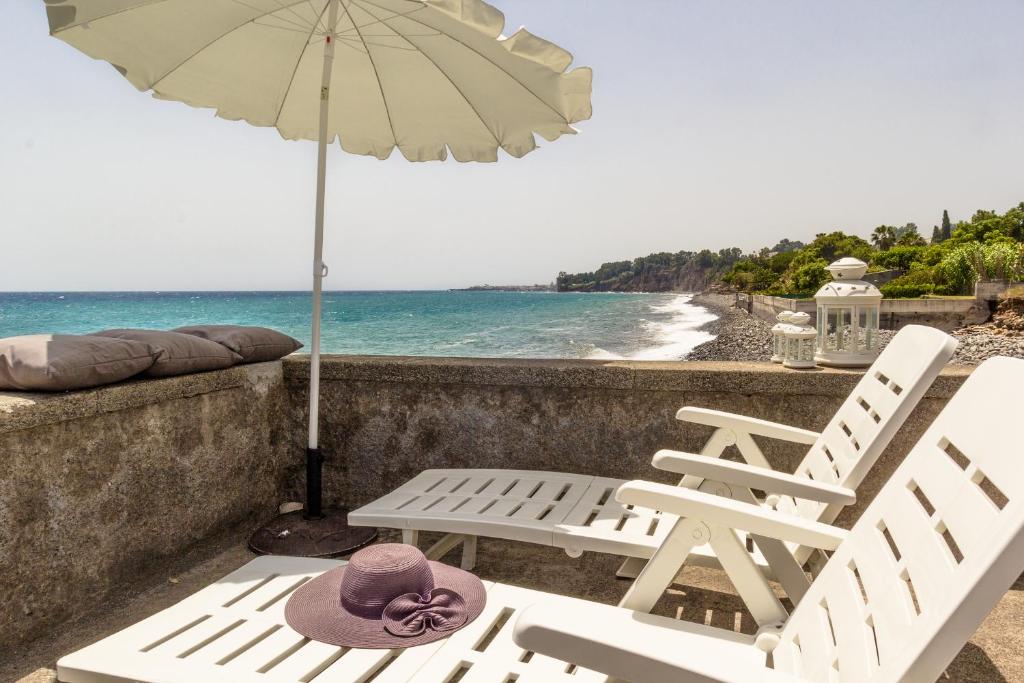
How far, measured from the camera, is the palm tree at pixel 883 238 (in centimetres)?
7334

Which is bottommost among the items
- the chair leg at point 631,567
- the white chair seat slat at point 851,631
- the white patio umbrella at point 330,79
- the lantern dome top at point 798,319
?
the chair leg at point 631,567

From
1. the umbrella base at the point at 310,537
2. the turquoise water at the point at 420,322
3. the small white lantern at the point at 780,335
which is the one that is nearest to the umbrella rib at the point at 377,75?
the umbrella base at the point at 310,537

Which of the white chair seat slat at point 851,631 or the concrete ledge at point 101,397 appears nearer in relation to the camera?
the white chair seat slat at point 851,631

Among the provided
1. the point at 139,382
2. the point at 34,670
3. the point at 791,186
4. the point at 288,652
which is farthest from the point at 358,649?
the point at 791,186

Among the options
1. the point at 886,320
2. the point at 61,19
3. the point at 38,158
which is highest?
the point at 38,158

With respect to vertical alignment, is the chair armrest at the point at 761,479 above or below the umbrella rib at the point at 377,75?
below

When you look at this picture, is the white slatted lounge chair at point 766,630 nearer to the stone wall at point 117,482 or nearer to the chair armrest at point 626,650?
the chair armrest at point 626,650

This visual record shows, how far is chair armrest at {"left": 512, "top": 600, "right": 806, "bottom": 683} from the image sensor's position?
0.84 m

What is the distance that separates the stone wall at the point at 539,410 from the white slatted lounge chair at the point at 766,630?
139 centimetres

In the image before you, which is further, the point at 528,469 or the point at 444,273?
the point at 444,273

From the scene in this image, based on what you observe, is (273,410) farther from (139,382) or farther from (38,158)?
(38,158)

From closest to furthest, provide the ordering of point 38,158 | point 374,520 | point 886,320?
point 374,520 < point 886,320 < point 38,158

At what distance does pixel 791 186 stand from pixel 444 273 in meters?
44.9

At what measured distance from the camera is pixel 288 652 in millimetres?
1517
